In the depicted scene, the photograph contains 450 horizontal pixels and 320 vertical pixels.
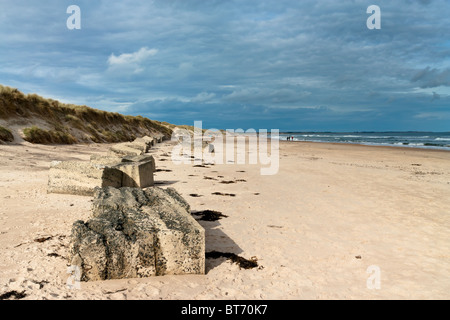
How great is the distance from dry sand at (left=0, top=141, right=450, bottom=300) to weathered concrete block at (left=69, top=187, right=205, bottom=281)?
128mm

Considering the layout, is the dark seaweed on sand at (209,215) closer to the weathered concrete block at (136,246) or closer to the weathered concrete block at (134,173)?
the weathered concrete block at (136,246)

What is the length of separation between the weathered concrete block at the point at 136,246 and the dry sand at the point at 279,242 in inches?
5.0

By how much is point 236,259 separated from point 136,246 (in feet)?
4.71

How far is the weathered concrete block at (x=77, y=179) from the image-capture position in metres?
7.36

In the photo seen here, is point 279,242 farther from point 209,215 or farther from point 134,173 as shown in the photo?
point 134,173

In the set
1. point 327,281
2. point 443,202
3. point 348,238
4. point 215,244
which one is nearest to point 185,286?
point 215,244

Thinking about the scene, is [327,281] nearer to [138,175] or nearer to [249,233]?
[249,233]

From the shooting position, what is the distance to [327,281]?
3889 millimetres

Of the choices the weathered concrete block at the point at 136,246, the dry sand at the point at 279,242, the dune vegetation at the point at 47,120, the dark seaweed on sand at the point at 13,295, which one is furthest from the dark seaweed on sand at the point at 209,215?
the dune vegetation at the point at 47,120

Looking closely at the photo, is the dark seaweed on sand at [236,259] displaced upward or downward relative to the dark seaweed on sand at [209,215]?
downward

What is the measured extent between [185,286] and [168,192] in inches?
91.5

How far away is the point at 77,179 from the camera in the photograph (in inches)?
293

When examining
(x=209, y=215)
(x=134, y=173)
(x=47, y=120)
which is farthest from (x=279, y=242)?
(x=47, y=120)

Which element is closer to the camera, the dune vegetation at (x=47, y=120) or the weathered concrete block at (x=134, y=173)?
the weathered concrete block at (x=134, y=173)
